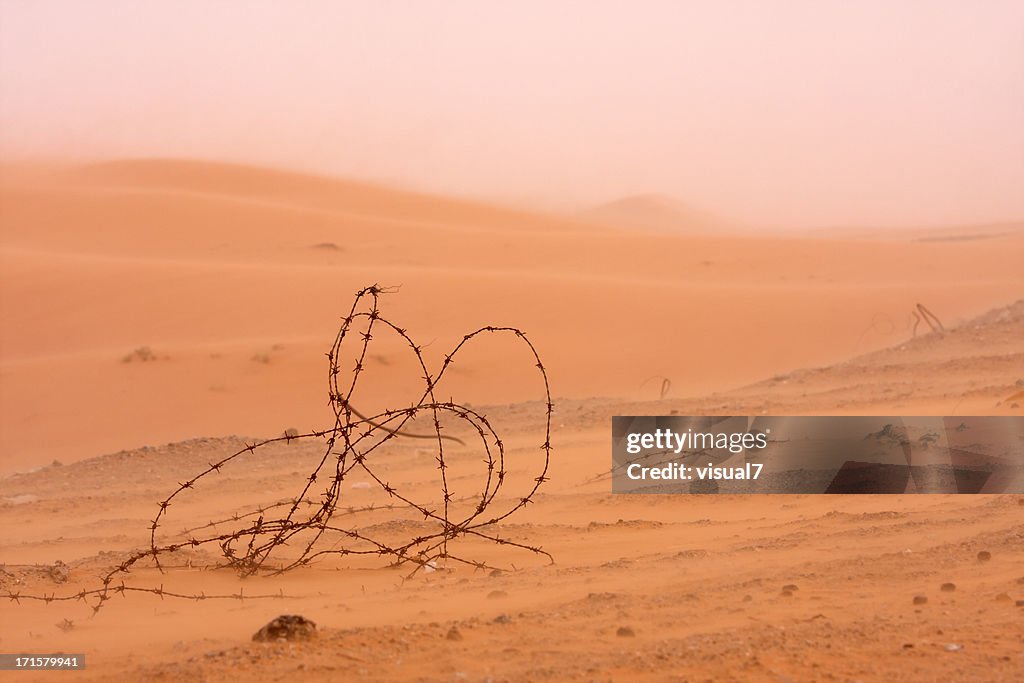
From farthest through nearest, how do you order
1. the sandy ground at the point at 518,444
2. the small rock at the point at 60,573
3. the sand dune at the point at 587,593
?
the small rock at the point at 60,573 < the sandy ground at the point at 518,444 < the sand dune at the point at 587,593

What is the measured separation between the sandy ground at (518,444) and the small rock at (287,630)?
60 millimetres

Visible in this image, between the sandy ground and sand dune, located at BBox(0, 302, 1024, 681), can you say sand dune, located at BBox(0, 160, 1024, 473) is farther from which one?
sand dune, located at BBox(0, 302, 1024, 681)

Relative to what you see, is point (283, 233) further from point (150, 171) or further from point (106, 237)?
point (150, 171)

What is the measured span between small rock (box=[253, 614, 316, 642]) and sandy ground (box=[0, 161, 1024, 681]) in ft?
0.20

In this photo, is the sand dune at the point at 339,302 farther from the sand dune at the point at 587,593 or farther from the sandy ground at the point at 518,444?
the sand dune at the point at 587,593

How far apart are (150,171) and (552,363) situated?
41.3 m

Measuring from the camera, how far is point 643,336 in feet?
65.3

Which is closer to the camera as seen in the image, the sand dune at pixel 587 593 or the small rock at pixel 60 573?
the sand dune at pixel 587 593

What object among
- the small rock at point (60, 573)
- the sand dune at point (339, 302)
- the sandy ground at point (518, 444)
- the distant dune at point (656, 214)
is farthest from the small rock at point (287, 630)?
the distant dune at point (656, 214)

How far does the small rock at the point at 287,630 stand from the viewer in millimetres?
3928

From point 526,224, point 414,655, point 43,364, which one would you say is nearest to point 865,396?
point 414,655

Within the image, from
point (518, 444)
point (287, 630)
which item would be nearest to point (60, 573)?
point (287, 630)

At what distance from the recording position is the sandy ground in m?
3.88

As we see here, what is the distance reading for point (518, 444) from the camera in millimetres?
10000
